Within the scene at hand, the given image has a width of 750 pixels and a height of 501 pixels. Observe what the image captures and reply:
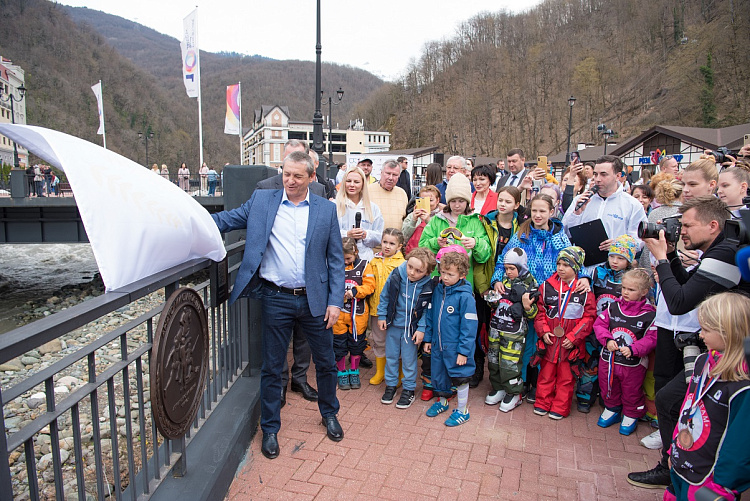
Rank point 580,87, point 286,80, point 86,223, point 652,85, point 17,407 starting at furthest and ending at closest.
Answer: point 286,80 → point 580,87 → point 652,85 → point 17,407 → point 86,223

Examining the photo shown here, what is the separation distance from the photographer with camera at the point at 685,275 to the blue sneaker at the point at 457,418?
1.25 meters

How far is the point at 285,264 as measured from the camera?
3418 mm

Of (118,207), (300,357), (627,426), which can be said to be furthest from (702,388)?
(300,357)

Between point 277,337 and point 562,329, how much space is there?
2375 mm

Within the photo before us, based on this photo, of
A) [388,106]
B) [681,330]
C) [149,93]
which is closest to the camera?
[681,330]

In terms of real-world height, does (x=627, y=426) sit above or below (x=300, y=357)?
below

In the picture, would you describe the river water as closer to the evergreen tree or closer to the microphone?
the microphone

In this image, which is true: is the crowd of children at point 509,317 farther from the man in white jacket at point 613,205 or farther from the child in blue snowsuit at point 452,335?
the man in white jacket at point 613,205

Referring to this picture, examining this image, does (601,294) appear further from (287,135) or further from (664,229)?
(287,135)

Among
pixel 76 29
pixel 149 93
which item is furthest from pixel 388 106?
pixel 76 29

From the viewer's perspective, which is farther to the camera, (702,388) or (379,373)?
(379,373)

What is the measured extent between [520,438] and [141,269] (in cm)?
305

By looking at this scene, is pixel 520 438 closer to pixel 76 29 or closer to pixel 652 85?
pixel 652 85

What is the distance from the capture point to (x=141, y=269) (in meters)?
2.20
